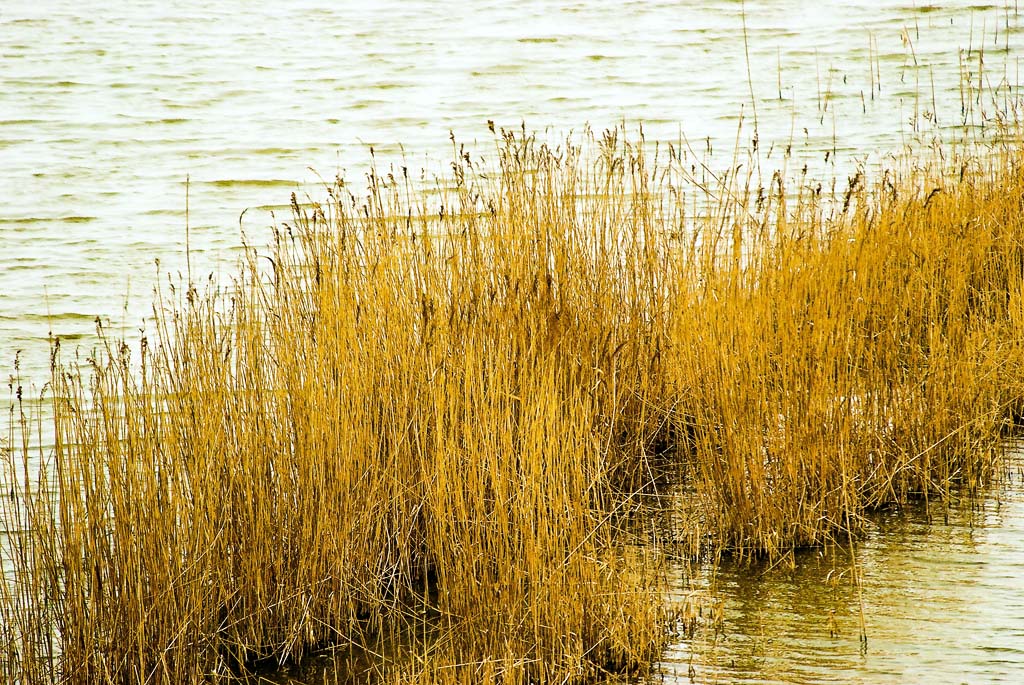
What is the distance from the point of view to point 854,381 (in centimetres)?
466

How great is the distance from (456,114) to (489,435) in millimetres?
8636

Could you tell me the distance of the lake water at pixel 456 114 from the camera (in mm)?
3824

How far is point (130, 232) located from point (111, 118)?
3759 millimetres

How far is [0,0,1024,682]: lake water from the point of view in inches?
151

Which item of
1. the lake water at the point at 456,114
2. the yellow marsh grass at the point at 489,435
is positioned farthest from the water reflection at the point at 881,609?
the yellow marsh grass at the point at 489,435

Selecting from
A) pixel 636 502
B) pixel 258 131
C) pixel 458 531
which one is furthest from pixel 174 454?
pixel 258 131

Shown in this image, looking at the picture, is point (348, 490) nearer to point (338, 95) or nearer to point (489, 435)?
point (489, 435)

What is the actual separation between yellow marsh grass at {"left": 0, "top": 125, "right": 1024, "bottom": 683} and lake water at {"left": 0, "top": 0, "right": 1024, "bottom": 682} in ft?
1.28

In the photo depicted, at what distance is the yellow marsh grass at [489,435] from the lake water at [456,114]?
39 cm

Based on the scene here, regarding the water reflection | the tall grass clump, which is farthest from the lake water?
the tall grass clump

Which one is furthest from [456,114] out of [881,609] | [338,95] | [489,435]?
[881,609]

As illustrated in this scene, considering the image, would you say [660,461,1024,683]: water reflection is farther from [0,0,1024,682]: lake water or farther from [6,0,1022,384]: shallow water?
[6,0,1022,384]: shallow water

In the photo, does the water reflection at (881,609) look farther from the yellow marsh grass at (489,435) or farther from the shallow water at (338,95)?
the shallow water at (338,95)

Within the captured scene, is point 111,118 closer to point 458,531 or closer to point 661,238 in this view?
point 661,238
